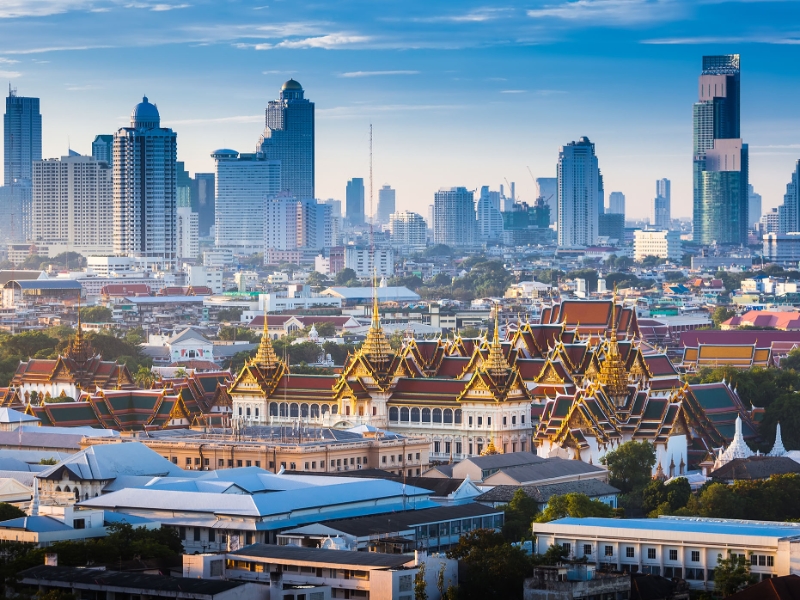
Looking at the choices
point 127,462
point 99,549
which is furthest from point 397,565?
point 127,462

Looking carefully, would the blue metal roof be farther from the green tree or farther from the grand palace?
the grand palace

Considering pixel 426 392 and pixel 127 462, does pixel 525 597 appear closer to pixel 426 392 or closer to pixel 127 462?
pixel 127 462

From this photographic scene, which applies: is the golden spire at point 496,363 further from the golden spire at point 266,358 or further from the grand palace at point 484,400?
the golden spire at point 266,358

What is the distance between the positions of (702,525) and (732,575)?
4.84m

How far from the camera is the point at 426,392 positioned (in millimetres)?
105625

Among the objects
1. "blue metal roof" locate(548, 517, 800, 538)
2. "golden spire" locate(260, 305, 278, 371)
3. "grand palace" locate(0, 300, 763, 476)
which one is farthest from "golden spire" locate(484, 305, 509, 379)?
"blue metal roof" locate(548, 517, 800, 538)

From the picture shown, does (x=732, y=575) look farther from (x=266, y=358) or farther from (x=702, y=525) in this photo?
(x=266, y=358)

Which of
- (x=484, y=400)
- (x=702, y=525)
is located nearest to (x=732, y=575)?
(x=702, y=525)

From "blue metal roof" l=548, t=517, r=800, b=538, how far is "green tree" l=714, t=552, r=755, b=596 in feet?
4.01

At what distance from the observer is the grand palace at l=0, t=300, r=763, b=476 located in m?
98.8

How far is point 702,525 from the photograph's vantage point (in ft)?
233

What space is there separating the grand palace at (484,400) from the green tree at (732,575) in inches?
1138

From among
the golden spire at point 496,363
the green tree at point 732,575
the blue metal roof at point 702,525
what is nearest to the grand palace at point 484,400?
the golden spire at point 496,363

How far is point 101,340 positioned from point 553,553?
89186mm
